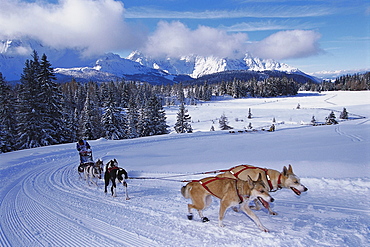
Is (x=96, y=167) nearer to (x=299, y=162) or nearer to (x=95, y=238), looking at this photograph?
(x=95, y=238)

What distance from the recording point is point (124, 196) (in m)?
7.53

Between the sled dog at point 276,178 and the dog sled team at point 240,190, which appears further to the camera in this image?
the sled dog at point 276,178

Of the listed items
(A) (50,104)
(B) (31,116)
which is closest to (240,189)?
(B) (31,116)

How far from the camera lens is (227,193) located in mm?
4855

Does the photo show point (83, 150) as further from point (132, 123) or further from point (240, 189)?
point (132, 123)

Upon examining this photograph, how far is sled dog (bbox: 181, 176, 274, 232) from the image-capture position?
4.59 metres

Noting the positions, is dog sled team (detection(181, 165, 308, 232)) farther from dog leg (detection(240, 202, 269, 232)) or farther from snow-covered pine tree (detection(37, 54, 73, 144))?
snow-covered pine tree (detection(37, 54, 73, 144))

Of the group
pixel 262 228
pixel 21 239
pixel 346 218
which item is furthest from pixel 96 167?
pixel 346 218

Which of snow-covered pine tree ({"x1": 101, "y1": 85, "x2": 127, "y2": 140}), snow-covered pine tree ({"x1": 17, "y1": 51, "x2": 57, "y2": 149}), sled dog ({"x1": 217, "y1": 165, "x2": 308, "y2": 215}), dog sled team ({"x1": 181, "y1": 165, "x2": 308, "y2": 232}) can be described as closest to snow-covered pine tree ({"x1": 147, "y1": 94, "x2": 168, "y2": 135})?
snow-covered pine tree ({"x1": 101, "y1": 85, "x2": 127, "y2": 140})

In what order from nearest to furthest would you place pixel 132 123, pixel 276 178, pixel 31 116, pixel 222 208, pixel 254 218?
pixel 254 218, pixel 222 208, pixel 276 178, pixel 31 116, pixel 132 123

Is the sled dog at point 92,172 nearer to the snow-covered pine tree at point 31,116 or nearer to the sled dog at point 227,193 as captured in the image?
the sled dog at point 227,193

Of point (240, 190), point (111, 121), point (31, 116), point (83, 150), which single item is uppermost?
point (31, 116)

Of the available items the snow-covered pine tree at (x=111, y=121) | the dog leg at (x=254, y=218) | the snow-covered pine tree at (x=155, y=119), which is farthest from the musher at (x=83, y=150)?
the snow-covered pine tree at (x=155, y=119)

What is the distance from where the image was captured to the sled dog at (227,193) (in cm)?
459
